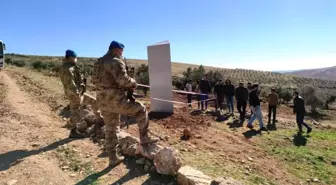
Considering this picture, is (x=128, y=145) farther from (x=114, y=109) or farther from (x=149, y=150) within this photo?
(x=114, y=109)

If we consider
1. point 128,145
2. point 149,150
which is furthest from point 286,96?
point 149,150

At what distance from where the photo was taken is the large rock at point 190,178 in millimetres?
4605

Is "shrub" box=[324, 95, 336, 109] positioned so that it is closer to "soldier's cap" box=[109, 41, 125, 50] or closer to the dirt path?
the dirt path

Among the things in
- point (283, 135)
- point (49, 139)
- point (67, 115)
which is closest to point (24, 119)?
point (67, 115)

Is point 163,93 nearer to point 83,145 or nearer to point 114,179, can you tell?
point 83,145

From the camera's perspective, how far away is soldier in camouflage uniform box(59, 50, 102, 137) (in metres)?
6.94

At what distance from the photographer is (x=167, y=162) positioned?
499 cm

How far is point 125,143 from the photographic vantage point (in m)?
6.05

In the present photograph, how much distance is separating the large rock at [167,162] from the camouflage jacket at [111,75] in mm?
1217

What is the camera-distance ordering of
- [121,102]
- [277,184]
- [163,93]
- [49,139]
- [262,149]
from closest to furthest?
[121,102]
[277,184]
[49,139]
[262,149]
[163,93]

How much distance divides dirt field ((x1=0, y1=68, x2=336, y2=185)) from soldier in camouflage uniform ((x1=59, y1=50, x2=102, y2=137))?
44cm

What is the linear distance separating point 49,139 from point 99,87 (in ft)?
9.56

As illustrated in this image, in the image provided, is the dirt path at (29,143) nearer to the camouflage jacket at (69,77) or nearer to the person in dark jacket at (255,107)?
the camouflage jacket at (69,77)

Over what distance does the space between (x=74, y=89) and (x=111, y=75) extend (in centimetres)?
230
